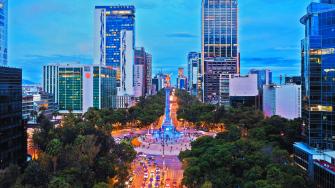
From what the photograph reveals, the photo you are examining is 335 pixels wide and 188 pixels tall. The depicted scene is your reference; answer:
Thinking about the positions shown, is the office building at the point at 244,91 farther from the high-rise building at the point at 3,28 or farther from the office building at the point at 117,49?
the high-rise building at the point at 3,28

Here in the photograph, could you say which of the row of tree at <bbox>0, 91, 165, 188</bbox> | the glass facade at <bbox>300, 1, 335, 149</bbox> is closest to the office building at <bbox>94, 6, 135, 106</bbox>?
the row of tree at <bbox>0, 91, 165, 188</bbox>

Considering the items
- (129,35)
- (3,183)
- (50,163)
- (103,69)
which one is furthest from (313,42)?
(129,35)

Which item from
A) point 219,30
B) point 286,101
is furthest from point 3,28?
point 219,30

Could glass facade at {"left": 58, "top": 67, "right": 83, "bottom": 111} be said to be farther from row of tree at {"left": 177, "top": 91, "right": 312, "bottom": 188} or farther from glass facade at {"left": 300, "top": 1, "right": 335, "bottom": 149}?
glass facade at {"left": 300, "top": 1, "right": 335, "bottom": 149}

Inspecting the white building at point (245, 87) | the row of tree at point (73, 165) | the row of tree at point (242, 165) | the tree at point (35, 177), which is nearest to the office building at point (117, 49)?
the white building at point (245, 87)

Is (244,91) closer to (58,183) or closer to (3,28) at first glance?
(3,28)

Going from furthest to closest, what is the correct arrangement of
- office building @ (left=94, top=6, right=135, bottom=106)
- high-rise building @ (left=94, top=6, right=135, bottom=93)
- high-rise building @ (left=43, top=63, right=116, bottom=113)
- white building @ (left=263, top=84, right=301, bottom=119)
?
high-rise building @ (left=94, top=6, right=135, bottom=93) → office building @ (left=94, top=6, right=135, bottom=106) → high-rise building @ (left=43, top=63, right=116, bottom=113) → white building @ (left=263, top=84, right=301, bottom=119)
